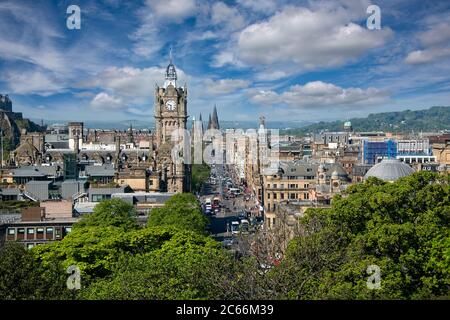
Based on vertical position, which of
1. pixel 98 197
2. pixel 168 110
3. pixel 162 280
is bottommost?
pixel 98 197

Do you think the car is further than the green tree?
Yes

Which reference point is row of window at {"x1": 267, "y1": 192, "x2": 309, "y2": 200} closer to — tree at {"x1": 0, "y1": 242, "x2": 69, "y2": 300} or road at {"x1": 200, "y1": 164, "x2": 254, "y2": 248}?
road at {"x1": 200, "y1": 164, "x2": 254, "y2": 248}

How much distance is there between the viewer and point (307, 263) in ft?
90.8

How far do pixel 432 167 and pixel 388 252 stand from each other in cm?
7799

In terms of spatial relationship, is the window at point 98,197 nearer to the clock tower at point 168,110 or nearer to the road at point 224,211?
the road at point 224,211

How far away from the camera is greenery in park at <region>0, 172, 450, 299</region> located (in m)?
24.8

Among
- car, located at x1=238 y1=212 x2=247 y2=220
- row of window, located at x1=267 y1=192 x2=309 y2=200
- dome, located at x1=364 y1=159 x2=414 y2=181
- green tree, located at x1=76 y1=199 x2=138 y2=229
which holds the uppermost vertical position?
Answer: dome, located at x1=364 y1=159 x2=414 y2=181

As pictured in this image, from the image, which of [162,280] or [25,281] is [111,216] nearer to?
[25,281]

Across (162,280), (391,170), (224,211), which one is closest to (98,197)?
(224,211)

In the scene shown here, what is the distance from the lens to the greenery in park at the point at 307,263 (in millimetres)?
24844

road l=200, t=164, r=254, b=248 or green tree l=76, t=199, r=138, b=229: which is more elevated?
green tree l=76, t=199, r=138, b=229

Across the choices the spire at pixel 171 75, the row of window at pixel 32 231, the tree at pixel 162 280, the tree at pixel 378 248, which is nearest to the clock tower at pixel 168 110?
the spire at pixel 171 75

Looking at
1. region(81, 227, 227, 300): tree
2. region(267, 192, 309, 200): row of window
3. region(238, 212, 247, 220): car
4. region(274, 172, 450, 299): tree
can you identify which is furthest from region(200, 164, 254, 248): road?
region(81, 227, 227, 300): tree
